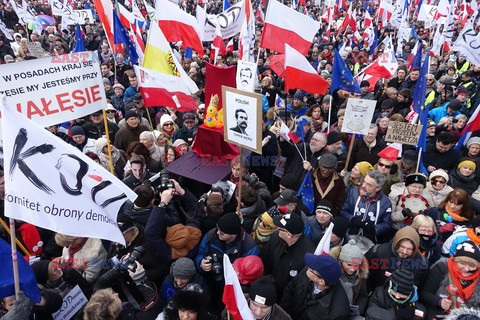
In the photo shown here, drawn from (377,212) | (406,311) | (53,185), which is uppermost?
(53,185)

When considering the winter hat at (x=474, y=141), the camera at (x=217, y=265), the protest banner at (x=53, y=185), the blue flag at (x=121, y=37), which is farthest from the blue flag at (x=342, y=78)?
the blue flag at (x=121, y=37)

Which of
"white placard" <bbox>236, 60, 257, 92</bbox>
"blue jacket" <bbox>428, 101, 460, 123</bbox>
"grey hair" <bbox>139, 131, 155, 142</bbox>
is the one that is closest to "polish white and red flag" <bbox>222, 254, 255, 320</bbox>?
"grey hair" <bbox>139, 131, 155, 142</bbox>

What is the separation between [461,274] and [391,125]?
279 cm

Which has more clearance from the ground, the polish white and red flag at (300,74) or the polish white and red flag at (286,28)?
the polish white and red flag at (286,28)

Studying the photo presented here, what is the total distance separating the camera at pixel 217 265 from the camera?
12.0 feet

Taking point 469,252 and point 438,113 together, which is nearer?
point 469,252

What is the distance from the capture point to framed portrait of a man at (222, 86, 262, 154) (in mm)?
4148

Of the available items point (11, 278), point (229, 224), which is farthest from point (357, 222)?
point (11, 278)

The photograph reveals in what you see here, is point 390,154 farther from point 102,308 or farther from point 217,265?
point 102,308

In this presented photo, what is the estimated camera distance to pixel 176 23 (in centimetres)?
835

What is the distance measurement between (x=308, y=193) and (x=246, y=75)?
2.66m

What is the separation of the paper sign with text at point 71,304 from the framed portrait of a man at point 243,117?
7.56 ft

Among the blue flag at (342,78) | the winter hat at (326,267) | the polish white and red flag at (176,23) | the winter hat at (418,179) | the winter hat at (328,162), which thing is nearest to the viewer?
the winter hat at (326,267)

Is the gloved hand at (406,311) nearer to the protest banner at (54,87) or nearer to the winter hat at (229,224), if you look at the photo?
the winter hat at (229,224)
